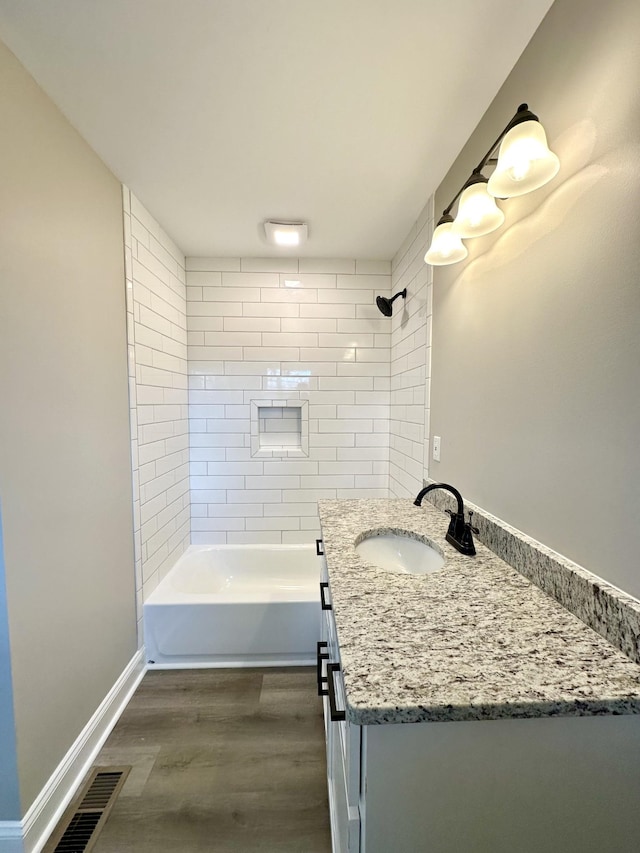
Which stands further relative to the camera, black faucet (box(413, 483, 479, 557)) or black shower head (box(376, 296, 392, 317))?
black shower head (box(376, 296, 392, 317))

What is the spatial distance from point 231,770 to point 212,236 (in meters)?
2.65

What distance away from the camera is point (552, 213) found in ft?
2.81

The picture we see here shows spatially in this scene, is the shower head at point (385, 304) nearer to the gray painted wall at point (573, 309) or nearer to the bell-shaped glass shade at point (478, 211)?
the gray painted wall at point (573, 309)

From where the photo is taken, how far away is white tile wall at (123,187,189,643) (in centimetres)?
172

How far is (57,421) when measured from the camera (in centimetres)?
119

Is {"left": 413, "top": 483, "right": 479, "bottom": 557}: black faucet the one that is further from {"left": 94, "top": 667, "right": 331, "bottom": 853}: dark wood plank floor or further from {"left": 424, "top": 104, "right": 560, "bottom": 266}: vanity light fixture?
{"left": 94, "top": 667, "right": 331, "bottom": 853}: dark wood plank floor

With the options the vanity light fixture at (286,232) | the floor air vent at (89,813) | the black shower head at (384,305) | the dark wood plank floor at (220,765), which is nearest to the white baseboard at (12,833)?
the floor air vent at (89,813)

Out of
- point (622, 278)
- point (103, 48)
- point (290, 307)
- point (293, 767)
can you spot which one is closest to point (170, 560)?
point (293, 767)

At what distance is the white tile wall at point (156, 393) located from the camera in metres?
1.72

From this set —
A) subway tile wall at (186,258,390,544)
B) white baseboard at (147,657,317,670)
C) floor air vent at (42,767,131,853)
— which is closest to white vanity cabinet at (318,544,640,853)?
floor air vent at (42,767,131,853)

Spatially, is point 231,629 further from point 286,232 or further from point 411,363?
point 286,232

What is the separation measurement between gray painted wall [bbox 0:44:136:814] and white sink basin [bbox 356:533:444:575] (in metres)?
1.06

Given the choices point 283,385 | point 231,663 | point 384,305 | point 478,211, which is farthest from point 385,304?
point 231,663

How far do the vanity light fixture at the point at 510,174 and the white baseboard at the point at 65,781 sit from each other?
2.27m
